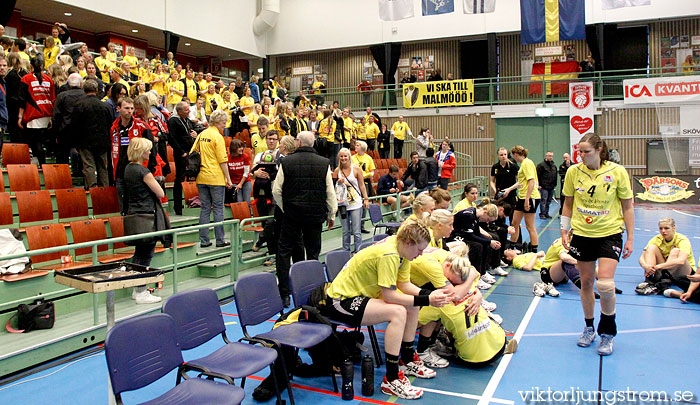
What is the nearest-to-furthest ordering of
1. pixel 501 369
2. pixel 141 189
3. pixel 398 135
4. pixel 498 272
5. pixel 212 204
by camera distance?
pixel 501 369
pixel 141 189
pixel 212 204
pixel 498 272
pixel 398 135

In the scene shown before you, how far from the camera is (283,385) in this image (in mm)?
3850

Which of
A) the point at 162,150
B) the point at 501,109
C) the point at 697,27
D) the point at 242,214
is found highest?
the point at 697,27

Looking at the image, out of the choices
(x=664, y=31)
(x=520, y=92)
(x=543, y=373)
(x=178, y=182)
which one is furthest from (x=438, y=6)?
(x=543, y=373)

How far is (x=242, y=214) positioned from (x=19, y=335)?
3500 mm

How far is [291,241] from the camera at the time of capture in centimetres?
583

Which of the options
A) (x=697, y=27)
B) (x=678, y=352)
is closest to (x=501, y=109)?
(x=697, y=27)

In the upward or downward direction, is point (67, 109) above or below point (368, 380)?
above

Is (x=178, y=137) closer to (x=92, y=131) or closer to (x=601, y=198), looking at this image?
(x=92, y=131)

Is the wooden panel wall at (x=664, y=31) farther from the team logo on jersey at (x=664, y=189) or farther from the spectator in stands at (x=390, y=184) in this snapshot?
the spectator in stands at (x=390, y=184)

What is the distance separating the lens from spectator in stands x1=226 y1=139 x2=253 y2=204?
25.5 feet

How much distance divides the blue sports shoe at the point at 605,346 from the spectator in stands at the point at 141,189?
14.1 ft

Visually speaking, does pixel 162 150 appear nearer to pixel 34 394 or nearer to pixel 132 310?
pixel 132 310

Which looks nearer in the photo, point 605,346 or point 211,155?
point 605,346

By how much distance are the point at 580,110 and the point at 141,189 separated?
17.0 m
